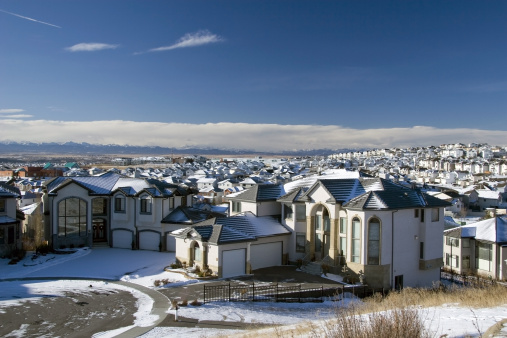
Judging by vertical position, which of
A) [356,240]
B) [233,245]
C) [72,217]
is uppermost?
[72,217]

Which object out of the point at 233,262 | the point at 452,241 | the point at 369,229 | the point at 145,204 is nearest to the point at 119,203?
the point at 145,204

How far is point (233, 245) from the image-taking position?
28.4 m

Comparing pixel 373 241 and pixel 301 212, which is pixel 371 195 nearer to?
pixel 373 241

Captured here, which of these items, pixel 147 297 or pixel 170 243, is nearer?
pixel 147 297

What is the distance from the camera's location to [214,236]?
2827 centimetres

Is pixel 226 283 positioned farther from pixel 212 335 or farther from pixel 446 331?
pixel 446 331

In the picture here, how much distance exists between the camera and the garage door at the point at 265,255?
30875 millimetres

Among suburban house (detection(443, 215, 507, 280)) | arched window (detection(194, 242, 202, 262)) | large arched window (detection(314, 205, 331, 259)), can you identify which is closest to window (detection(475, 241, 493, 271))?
suburban house (detection(443, 215, 507, 280))

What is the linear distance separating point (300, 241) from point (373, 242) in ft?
19.4

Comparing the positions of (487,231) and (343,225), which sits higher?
(343,225)

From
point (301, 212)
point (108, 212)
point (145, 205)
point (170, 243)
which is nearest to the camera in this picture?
point (301, 212)

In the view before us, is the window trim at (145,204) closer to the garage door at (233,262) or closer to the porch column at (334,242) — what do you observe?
the garage door at (233,262)

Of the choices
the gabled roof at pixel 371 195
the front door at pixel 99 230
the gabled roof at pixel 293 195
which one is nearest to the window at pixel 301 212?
the gabled roof at pixel 293 195

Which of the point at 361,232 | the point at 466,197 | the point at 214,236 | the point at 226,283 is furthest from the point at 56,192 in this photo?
the point at 466,197
